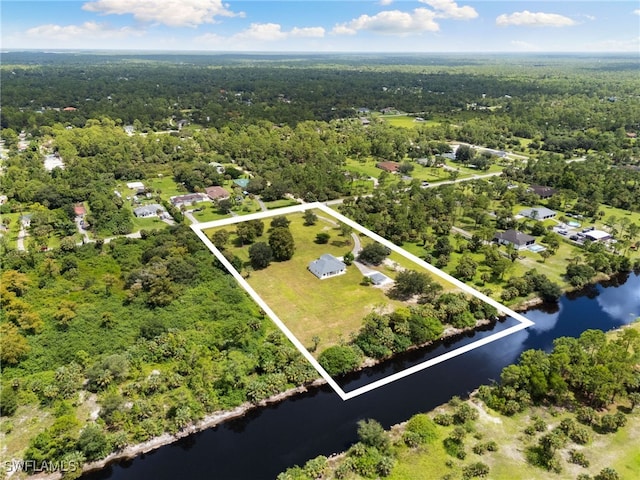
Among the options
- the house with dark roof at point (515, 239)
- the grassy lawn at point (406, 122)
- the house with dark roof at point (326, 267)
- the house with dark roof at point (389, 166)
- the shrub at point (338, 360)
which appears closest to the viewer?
the house with dark roof at point (326, 267)

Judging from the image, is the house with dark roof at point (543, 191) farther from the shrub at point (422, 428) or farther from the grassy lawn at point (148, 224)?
the grassy lawn at point (148, 224)

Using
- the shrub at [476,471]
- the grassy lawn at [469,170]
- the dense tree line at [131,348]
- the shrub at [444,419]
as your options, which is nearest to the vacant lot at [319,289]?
the dense tree line at [131,348]

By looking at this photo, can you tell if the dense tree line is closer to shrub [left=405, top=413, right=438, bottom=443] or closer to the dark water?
the dark water

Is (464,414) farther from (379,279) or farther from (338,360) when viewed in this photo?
(379,279)

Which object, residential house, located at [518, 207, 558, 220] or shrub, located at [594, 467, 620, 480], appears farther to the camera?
residential house, located at [518, 207, 558, 220]

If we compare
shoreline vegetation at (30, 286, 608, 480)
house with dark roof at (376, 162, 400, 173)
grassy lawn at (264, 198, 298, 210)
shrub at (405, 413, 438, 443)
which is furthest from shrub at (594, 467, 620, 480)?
house with dark roof at (376, 162, 400, 173)

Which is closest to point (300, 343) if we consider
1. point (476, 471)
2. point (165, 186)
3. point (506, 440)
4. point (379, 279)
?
point (476, 471)

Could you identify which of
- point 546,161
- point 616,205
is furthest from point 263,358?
point 546,161
